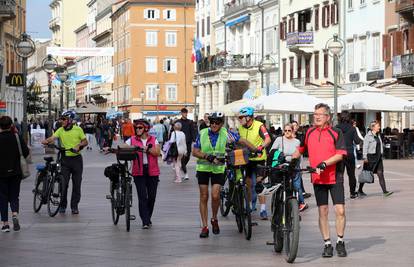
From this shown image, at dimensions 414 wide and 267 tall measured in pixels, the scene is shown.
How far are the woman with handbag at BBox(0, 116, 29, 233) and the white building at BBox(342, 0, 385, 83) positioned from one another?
133 feet

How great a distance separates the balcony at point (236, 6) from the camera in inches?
3127

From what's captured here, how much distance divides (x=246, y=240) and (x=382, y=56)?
4179 centimetres

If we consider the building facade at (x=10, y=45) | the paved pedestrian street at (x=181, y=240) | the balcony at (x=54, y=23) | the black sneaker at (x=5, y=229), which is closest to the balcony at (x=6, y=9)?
the building facade at (x=10, y=45)

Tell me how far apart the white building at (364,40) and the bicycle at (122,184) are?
40.0m

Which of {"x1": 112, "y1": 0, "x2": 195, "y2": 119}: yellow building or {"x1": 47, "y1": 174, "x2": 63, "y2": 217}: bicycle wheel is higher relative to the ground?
{"x1": 112, "y1": 0, "x2": 195, "y2": 119}: yellow building

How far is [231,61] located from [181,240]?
6773 cm

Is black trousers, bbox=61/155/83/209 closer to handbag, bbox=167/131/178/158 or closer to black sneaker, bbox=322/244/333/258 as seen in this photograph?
black sneaker, bbox=322/244/333/258

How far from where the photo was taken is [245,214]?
1531 centimetres

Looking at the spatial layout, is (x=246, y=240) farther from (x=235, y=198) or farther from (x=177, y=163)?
(x=177, y=163)

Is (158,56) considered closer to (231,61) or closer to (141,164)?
(231,61)

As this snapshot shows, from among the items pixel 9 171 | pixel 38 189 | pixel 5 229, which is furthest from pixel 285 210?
pixel 38 189

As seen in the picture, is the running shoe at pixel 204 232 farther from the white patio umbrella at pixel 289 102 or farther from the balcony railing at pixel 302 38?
the balcony railing at pixel 302 38

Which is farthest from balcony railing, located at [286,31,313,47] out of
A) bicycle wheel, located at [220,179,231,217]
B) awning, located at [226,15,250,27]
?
bicycle wheel, located at [220,179,231,217]

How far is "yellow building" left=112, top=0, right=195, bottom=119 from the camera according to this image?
127500mm
